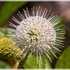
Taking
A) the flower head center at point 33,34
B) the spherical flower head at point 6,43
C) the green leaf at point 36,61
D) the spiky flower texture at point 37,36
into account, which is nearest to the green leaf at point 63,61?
the green leaf at point 36,61

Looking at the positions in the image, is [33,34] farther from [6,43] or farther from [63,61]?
[63,61]

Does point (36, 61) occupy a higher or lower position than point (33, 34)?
lower

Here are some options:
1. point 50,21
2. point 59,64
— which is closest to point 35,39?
point 50,21

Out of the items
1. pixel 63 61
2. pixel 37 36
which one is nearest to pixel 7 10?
pixel 63 61

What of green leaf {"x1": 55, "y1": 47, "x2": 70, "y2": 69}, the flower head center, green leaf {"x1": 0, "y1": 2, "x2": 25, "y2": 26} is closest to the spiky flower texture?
the flower head center

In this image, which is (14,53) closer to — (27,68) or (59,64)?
(27,68)

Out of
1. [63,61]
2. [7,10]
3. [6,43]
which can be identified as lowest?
[63,61]

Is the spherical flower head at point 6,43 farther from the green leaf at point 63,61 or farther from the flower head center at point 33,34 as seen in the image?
the green leaf at point 63,61

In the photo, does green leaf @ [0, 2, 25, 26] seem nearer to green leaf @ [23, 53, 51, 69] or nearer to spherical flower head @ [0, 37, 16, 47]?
green leaf @ [23, 53, 51, 69]

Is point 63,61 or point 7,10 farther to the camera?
point 7,10

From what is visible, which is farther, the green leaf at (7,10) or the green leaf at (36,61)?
the green leaf at (7,10)

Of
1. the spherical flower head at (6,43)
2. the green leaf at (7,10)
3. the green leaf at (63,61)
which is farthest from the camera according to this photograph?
the green leaf at (7,10)

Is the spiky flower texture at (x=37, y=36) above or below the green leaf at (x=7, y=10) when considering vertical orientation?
below
